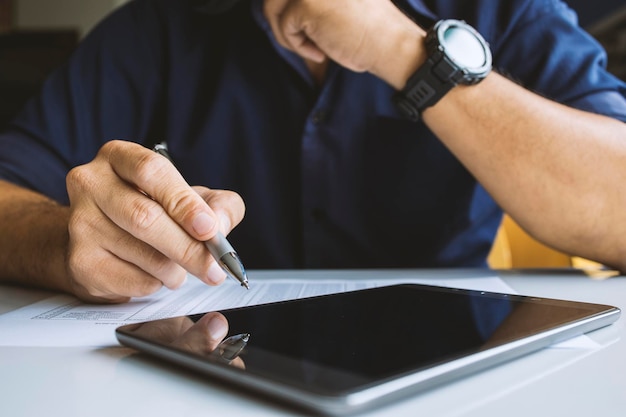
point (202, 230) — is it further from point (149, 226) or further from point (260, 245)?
point (260, 245)

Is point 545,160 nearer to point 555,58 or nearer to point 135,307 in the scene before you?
point 555,58

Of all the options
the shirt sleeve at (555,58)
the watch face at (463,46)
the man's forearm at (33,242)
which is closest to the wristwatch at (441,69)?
the watch face at (463,46)

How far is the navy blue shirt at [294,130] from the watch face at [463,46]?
0.13 m

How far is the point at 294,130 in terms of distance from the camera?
0.92m

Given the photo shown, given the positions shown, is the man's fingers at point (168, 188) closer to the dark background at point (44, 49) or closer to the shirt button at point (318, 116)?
the shirt button at point (318, 116)

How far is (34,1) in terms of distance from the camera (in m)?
2.71

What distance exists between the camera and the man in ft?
2.07

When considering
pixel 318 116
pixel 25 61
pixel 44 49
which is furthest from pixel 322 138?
pixel 44 49

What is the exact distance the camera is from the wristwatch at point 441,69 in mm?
671

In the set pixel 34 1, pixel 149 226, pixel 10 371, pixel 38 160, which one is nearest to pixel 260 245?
pixel 38 160

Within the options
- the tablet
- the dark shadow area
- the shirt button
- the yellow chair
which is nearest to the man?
the shirt button

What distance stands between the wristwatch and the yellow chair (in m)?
0.52

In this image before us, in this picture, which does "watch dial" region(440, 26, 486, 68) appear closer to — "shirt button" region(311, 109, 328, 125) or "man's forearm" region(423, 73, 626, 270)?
"man's forearm" region(423, 73, 626, 270)

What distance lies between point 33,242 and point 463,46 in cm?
56
